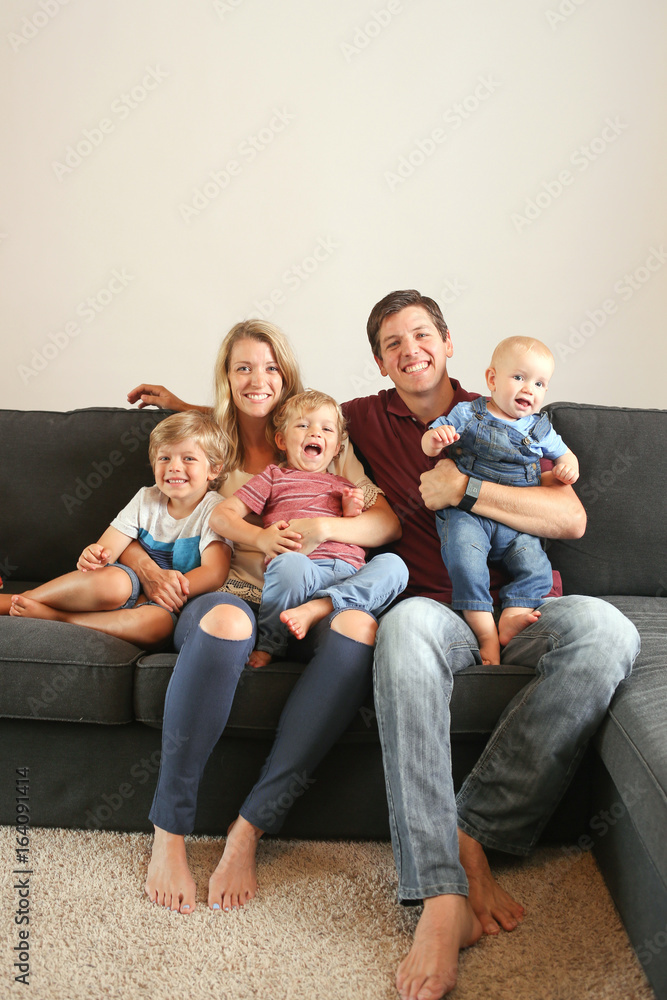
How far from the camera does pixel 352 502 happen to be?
1.72 meters

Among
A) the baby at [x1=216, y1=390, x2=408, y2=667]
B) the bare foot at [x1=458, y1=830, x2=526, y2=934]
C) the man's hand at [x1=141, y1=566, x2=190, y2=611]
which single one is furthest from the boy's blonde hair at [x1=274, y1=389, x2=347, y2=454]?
the bare foot at [x1=458, y1=830, x2=526, y2=934]

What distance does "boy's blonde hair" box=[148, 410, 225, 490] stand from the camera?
182cm

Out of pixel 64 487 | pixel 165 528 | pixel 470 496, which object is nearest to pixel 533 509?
pixel 470 496

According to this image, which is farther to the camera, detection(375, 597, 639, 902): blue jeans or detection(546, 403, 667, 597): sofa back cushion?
detection(546, 403, 667, 597): sofa back cushion

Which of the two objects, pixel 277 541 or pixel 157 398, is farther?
pixel 157 398

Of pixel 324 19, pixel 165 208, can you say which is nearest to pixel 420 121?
pixel 324 19

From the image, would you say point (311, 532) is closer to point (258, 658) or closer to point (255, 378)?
point (258, 658)

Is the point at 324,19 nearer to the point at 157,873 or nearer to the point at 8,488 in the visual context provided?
the point at 8,488

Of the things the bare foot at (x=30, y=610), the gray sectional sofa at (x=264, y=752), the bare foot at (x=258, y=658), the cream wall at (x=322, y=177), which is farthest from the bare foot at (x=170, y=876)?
the cream wall at (x=322, y=177)

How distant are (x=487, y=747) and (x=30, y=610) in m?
1.06

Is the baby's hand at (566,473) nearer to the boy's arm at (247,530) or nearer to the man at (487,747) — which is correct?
the man at (487,747)

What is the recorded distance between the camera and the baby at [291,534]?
59.3 inches

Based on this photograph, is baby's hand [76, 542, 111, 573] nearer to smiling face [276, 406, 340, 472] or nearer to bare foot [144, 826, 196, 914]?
smiling face [276, 406, 340, 472]

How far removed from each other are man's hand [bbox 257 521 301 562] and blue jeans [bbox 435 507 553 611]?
339 millimetres
